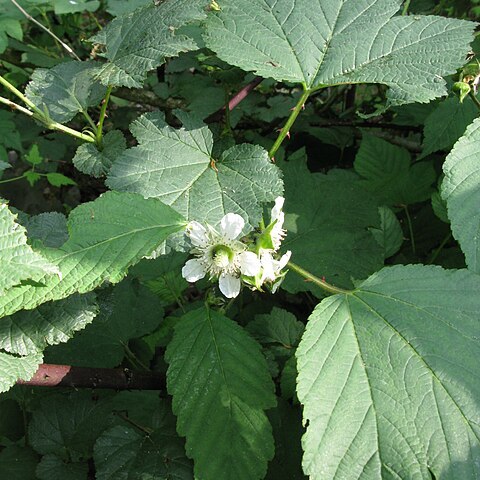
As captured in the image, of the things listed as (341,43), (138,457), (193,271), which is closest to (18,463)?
(138,457)

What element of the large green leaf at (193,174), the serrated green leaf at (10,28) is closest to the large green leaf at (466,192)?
the large green leaf at (193,174)

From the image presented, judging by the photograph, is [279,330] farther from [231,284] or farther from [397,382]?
[397,382]

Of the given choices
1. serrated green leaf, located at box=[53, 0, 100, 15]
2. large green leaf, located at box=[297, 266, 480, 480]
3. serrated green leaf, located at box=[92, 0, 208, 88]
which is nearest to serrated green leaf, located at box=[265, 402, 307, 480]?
large green leaf, located at box=[297, 266, 480, 480]

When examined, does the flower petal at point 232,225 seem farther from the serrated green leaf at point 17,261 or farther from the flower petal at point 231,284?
the serrated green leaf at point 17,261

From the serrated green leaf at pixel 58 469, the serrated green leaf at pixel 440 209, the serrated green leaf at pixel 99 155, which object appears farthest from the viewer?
the serrated green leaf at pixel 440 209

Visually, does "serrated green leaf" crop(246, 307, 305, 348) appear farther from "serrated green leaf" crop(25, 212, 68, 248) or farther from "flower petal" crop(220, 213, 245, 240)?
"serrated green leaf" crop(25, 212, 68, 248)

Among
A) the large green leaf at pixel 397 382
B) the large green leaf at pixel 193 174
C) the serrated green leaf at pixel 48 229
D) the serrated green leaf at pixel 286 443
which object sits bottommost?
the serrated green leaf at pixel 286 443

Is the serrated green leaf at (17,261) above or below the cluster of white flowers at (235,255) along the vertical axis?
above
